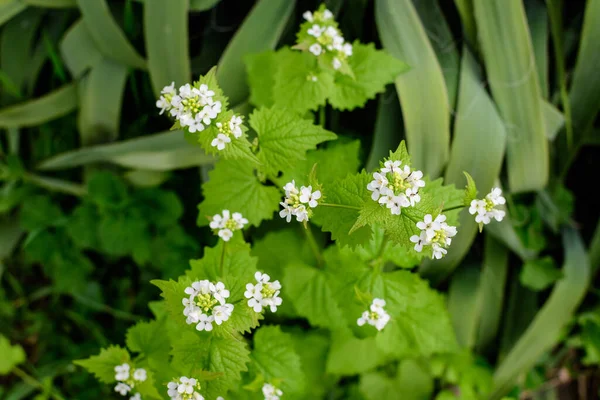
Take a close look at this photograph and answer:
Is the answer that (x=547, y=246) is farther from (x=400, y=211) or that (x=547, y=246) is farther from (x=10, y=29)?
(x=10, y=29)

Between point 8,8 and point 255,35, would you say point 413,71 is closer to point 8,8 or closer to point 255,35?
point 255,35

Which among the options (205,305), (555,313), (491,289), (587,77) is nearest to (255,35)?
(205,305)

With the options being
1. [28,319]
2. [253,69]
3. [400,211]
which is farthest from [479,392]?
[28,319]

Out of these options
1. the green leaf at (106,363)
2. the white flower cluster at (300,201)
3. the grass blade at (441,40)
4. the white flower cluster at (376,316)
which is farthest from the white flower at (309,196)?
the grass blade at (441,40)

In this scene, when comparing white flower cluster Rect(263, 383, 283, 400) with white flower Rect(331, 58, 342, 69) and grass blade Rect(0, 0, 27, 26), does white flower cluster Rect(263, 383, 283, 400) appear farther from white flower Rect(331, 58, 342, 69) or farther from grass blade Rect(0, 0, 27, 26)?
grass blade Rect(0, 0, 27, 26)

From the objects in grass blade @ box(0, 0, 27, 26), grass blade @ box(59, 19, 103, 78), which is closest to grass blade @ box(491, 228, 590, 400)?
grass blade @ box(59, 19, 103, 78)

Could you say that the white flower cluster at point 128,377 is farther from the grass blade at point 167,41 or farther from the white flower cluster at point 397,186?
the grass blade at point 167,41
